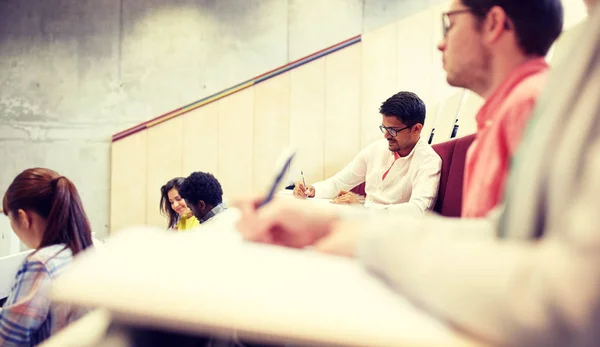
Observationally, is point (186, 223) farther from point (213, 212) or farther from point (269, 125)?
point (269, 125)

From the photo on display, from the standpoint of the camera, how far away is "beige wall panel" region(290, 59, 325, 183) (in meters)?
3.37

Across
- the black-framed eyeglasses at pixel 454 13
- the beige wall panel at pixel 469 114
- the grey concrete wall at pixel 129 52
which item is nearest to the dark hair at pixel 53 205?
the black-framed eyeglasses at pixel 454 13

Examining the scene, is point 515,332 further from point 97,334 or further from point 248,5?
point 248,5

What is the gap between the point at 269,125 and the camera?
3449 mm

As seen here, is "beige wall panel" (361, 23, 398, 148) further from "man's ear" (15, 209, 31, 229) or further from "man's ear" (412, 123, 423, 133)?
"man's ear" (15, 209, 31, 229)

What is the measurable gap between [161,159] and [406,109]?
2.29 metres

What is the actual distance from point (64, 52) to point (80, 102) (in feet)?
1.48

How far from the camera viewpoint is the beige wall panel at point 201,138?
3498mm

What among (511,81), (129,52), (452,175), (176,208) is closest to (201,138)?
(176,208)

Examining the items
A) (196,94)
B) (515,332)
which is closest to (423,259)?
(515,332)

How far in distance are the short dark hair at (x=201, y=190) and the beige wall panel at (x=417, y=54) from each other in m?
1.71

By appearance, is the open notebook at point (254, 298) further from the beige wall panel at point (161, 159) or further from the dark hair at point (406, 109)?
the beige wall panel at point (161, 159)

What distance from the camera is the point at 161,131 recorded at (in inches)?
139

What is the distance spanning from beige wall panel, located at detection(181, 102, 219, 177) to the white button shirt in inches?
57.9
